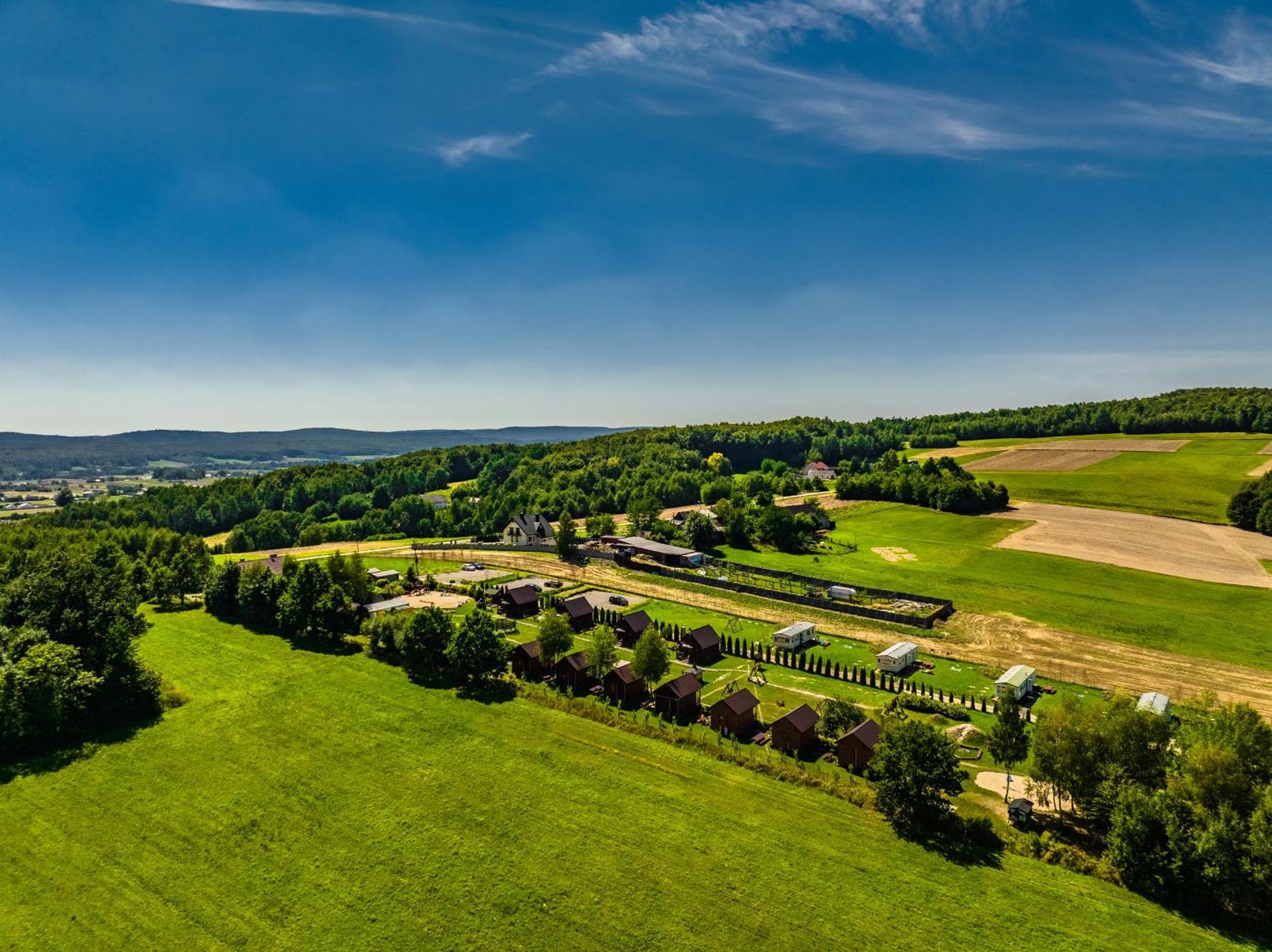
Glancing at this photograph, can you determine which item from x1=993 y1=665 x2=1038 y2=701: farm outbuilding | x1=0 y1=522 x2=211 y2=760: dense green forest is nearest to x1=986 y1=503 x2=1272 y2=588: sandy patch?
x1=993 y1=665 x2=1038 y2=701: farm outbuilding

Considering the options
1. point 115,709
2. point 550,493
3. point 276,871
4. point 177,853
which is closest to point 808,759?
point 276,871

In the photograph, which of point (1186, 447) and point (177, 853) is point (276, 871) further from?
point (1186, 447)

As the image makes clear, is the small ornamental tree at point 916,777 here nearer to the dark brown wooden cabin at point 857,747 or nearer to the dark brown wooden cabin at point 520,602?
the dark brown wooden cabin at point 857,747

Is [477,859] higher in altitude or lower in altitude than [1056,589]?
lower

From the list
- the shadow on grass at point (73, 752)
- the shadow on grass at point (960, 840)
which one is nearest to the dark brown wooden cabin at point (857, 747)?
the shadow on grass at point (960, 840)

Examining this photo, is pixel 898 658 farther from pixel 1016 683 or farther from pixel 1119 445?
pixel 1119 445

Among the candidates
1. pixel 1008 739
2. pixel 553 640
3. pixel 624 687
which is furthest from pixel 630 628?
pixel 1008 739

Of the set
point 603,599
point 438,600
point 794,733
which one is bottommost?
point 794,733
